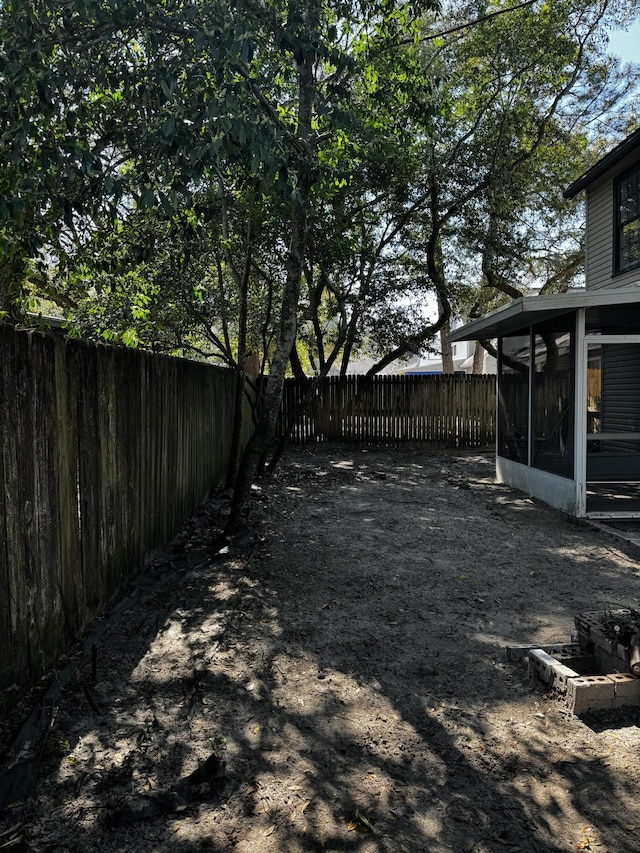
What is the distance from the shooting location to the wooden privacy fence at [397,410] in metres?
15.9

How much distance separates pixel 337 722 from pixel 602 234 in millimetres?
11669

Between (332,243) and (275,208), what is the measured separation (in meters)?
2.25

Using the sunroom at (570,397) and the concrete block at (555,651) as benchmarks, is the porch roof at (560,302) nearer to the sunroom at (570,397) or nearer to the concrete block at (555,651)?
the sunroom at (570,397)

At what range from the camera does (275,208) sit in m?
8.29

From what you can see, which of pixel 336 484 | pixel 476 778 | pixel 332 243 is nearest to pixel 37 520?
pixel 476 778

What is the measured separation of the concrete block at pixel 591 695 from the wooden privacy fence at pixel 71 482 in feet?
8.60

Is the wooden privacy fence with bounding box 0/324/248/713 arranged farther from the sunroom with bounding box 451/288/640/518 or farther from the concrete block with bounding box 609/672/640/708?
the sunroom with bounding box 451/288/640/518

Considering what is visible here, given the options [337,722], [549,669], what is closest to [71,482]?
[337,722]

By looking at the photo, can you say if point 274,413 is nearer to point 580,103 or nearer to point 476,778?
point 476,778

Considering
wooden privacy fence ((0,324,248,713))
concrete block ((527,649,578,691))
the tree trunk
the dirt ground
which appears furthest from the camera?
the tree trunk

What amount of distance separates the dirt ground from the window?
7.24 meters

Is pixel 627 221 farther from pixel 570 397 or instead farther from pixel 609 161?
pixel 570 397

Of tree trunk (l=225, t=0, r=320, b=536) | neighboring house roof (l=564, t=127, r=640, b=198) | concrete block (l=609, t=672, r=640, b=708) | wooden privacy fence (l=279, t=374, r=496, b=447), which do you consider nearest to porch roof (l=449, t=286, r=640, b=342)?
tree trunk (l=225, t=0, r=320, b=536)

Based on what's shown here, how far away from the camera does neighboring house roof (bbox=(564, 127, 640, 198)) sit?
9.94 m
